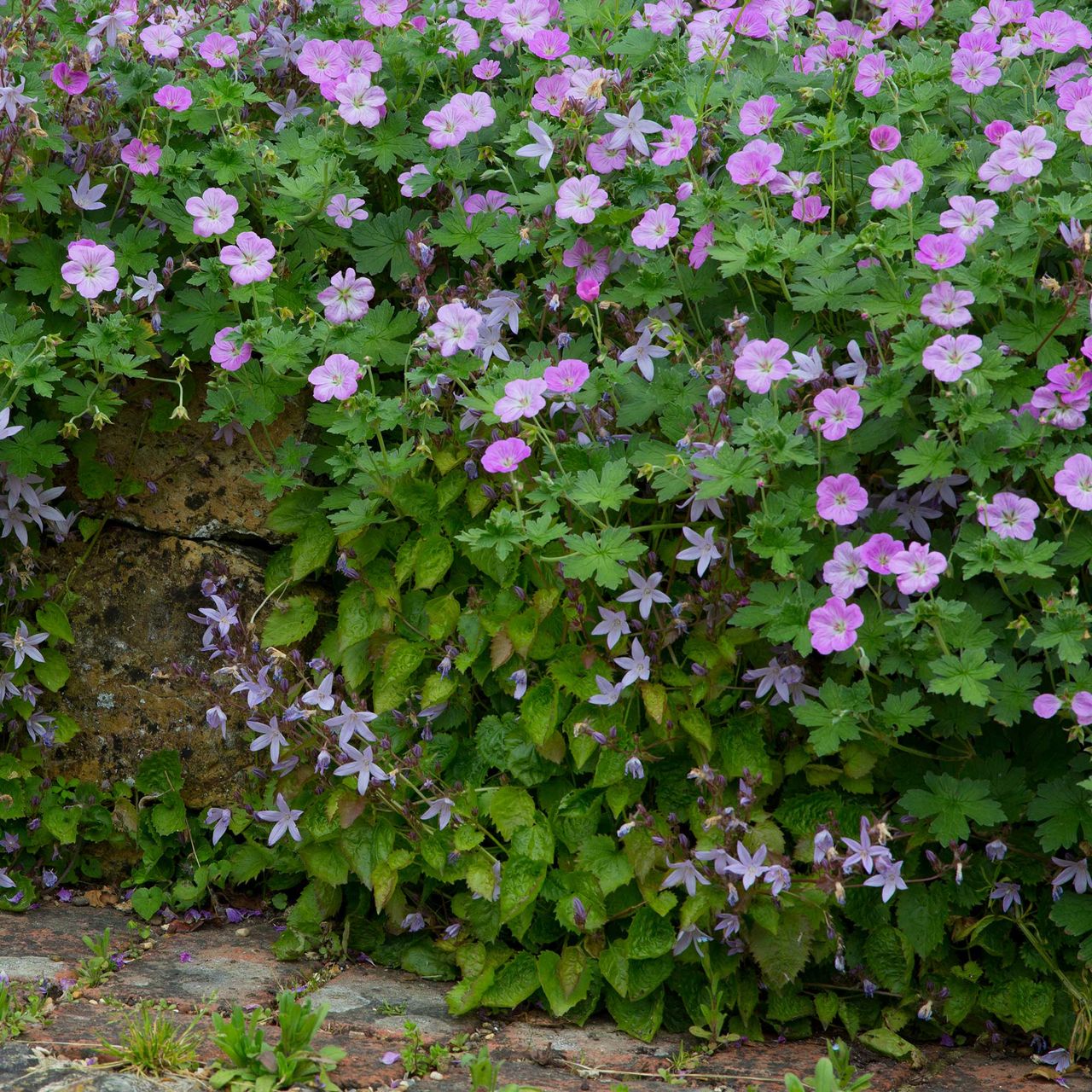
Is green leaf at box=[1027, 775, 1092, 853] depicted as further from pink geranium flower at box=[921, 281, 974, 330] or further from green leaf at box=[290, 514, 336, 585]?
green leaf at box=[290, 514, 336, 585]

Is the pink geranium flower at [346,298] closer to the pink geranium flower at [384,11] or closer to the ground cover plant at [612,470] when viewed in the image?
the ground cover plant at [612,470]

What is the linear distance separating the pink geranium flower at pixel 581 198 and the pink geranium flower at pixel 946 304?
87 cm

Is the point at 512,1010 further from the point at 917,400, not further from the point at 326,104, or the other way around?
the point at 326,104

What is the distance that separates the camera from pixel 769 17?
3.57 m

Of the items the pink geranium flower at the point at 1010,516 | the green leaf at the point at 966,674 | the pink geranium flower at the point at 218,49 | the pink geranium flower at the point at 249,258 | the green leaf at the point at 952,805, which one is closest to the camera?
the green leaf at the point at 966,674

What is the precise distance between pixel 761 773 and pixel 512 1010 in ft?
2.79

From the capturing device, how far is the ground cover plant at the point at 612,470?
2.67 meters

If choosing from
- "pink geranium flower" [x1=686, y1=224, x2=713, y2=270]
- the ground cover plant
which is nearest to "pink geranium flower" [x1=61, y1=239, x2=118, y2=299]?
the ground cover plant

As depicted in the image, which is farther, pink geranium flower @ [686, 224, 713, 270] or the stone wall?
the stone wall

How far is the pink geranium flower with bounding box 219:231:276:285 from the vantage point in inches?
122

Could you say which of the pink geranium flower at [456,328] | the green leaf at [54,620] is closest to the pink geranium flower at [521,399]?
the pink geranium flower at [456,328]

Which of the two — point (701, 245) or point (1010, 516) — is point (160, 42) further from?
point (1010, 516)

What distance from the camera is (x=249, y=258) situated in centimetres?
314

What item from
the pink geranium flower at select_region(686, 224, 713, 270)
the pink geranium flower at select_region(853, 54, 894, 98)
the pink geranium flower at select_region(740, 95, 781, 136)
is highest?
the pink geranium flower at select_region(853, 54, 894, 98)
